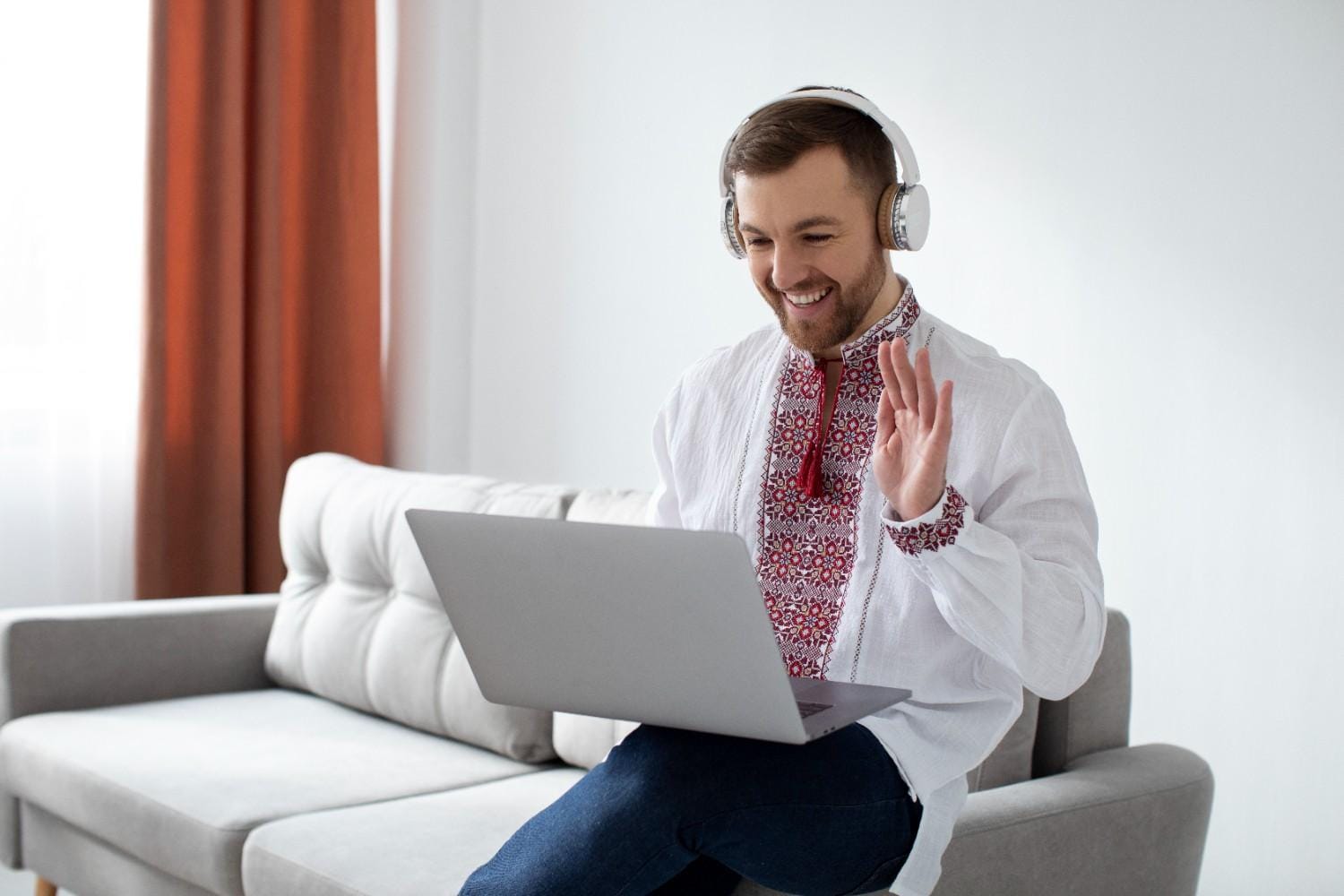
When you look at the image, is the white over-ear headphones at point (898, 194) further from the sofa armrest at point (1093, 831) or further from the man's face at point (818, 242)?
the sofa armrest at point (1093, 831)

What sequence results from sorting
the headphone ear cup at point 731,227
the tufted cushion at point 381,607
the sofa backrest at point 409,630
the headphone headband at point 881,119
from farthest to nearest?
the tufted cushion at point 381,607
the sofa backrest at point 409,630
the headphone ear cup at point 731,227
the headphone headband at point 881,119

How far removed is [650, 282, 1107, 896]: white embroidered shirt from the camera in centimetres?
129

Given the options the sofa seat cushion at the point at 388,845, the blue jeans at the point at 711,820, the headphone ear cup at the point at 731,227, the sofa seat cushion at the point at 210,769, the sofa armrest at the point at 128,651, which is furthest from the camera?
the sofa armrest at the point at 128,651

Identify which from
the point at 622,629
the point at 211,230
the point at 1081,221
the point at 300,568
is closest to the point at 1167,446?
the point at 1081,221

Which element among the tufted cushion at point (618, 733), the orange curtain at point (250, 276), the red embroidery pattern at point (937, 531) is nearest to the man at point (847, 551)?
the red embroidery pattern at point (937, 531)

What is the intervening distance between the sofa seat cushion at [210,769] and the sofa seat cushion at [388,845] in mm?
77

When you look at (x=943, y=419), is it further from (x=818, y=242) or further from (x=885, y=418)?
(x=818, y=242)

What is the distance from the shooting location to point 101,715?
253 centimetres

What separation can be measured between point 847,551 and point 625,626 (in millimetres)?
353

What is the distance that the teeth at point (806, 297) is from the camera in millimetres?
1512

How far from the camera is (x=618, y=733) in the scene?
7.00 feet

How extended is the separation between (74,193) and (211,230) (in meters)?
0.31

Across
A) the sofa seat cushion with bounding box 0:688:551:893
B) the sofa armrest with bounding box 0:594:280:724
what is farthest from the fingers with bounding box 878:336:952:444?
the sofa armrest with bounding box 0:594:280:724

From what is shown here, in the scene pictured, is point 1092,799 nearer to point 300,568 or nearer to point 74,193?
point 300,568
